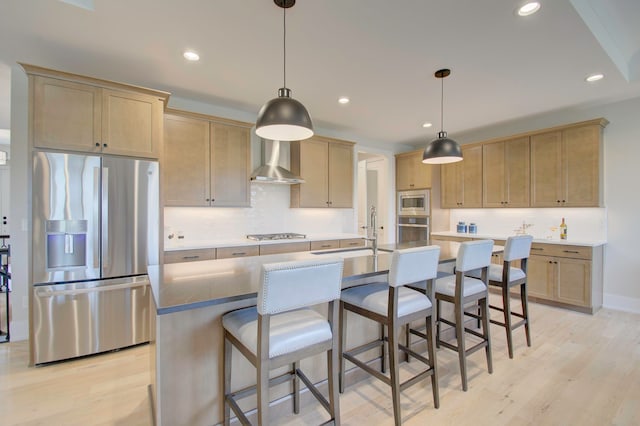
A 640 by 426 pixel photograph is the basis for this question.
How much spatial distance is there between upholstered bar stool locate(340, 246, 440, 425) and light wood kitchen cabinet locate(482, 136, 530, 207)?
3.49 meters

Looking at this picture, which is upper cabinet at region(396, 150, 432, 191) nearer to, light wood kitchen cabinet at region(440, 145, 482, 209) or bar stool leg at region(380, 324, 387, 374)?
light wood kitchen cabinet at region(440, 145, 482, 209)

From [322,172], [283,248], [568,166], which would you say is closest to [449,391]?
[283,248]

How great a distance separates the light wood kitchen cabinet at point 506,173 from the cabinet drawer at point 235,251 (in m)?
3.80

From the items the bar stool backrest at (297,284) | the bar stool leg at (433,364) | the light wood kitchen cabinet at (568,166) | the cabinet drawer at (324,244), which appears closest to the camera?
the bar stool backrest at (297,284)

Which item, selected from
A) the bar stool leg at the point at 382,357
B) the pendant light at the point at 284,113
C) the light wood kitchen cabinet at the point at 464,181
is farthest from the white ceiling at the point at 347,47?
the bar stool leg at the point at 382,357

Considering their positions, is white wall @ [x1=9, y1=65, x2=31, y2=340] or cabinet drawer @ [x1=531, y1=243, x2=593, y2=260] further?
cabinet drawer @ [x1=531, y1=243, x2=593, y2=260]

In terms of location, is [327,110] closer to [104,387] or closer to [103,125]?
[103,125]

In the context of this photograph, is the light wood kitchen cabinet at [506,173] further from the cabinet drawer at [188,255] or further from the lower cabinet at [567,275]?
the cabinet drawer at [188,255]

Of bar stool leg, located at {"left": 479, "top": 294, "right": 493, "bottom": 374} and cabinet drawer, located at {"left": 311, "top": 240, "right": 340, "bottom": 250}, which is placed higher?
cabinet drawer, located at {"left": 311, "top": 240, "right": 340, "bottom": 250}

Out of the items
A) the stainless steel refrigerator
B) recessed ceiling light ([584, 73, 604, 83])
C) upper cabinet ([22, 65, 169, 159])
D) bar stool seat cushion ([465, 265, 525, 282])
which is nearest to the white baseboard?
bar stool seat cushion ([465, 265, 525, 282])

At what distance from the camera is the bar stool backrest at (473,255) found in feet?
7.12

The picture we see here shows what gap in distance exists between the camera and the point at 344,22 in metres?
2.21

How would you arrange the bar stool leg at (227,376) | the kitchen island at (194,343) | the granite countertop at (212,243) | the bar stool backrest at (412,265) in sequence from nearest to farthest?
the kitchen island at (194,343) < the bar stool leg at (227,376) < the bar stool backrest at (412,265) < the granite countertop at (212,243)

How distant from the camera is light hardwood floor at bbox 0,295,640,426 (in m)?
1.89
